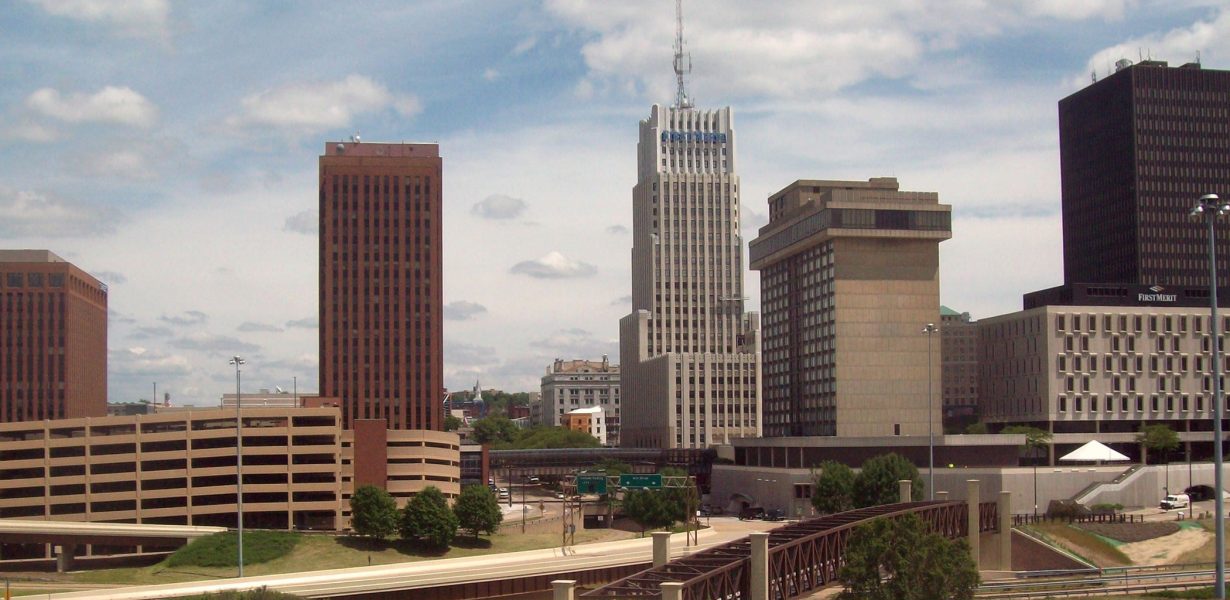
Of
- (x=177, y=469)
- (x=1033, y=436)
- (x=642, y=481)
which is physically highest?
(x=1033, y=436)

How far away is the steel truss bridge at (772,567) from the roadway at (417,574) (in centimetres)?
2779

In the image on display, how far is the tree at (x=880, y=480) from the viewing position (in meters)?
154

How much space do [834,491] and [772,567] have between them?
3667 inches

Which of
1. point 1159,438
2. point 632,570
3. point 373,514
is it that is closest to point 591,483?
point 373,514

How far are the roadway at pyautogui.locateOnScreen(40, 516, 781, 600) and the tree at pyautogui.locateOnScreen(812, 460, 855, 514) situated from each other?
36.3m

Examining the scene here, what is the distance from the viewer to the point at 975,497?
109938 mm

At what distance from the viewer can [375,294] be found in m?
199

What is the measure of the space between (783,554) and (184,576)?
66.5 meters

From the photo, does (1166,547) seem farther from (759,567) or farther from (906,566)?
(759,567)

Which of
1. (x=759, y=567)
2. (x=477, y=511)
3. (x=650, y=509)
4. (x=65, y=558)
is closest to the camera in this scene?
(x=759, y=567)

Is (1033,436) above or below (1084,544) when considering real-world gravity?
above

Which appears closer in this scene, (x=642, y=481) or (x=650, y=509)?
(x=642, y=481)

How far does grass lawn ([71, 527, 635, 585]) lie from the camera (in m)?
120

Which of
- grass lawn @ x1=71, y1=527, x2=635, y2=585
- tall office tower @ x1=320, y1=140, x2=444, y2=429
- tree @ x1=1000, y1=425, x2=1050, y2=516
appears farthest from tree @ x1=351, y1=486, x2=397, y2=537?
tree @ x1=1000, y1=425, x2=1050, y2=516
